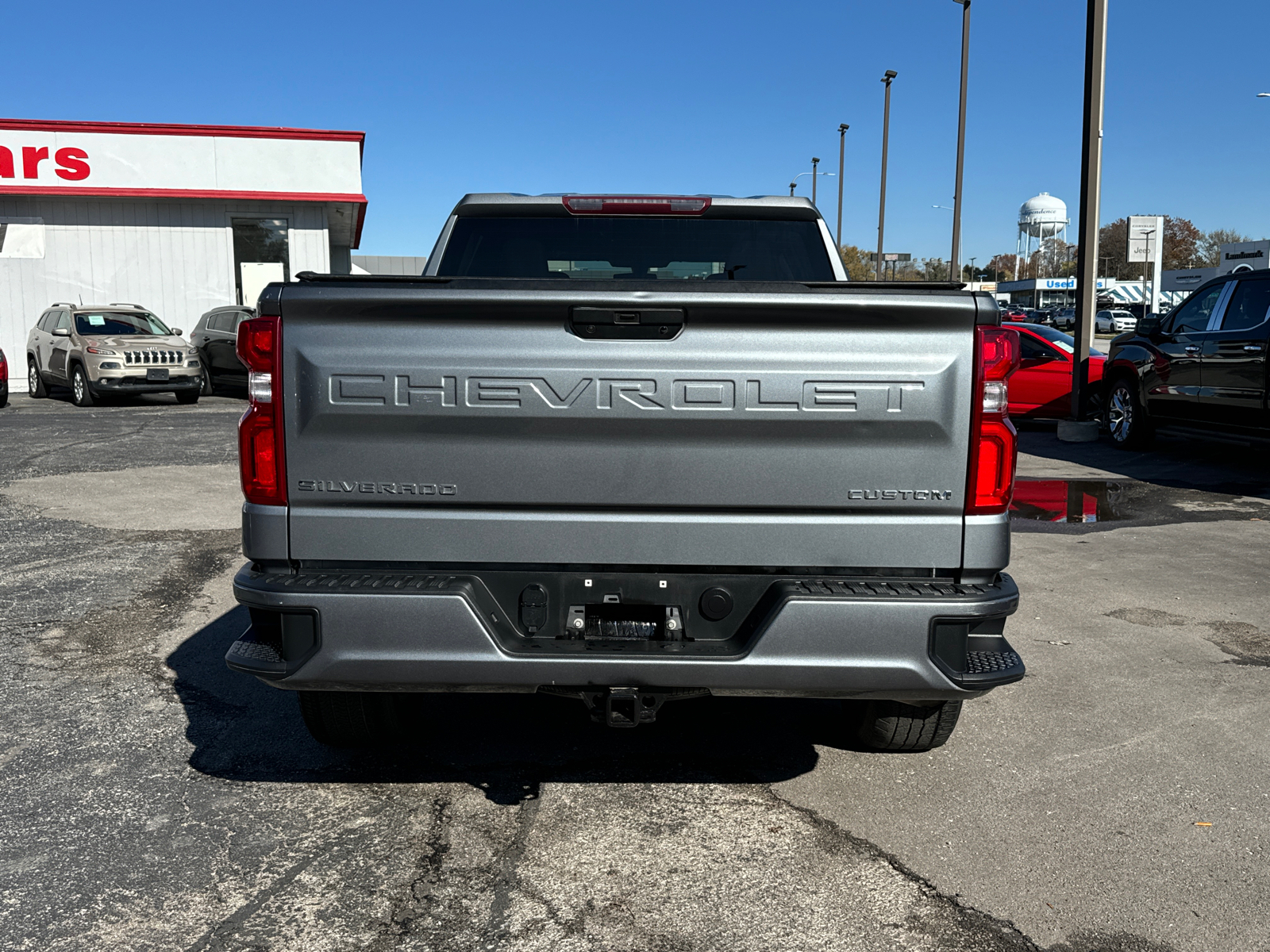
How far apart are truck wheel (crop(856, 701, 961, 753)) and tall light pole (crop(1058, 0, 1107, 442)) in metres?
11.8

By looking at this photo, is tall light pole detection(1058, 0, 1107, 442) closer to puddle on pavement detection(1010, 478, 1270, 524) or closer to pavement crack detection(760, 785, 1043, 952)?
puddle on pavement detection(1010, 478, 1270, 524)

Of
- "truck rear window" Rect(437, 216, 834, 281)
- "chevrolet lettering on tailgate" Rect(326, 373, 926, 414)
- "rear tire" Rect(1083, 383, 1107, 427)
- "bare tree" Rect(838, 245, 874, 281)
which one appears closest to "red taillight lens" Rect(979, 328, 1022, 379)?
"chevrolet lettering on tailgate" Rect(326, 373, 926, 414)

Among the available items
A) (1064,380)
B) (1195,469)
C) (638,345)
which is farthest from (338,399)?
(1064,380)

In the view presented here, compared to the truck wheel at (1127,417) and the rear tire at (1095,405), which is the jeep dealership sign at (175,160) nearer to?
the rear tire at (1095,405)

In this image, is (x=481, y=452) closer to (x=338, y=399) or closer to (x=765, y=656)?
(x=338, y=399)

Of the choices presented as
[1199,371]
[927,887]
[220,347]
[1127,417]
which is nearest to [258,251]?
[220,347]

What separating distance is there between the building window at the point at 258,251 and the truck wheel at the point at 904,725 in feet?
77.8

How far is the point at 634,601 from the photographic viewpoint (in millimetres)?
3285

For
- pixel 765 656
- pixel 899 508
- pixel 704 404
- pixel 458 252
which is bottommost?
pixel 765 656

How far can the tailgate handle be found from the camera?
318cm

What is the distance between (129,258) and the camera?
2542cm

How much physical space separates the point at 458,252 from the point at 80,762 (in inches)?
97.8

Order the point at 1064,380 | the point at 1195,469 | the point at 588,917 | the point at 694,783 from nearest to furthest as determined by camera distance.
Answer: the point at 588,917 < the point at 694,783 < the point at 1195,469 < the point at 1064,380

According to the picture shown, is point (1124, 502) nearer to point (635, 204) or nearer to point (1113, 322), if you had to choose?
point (635, 204)
